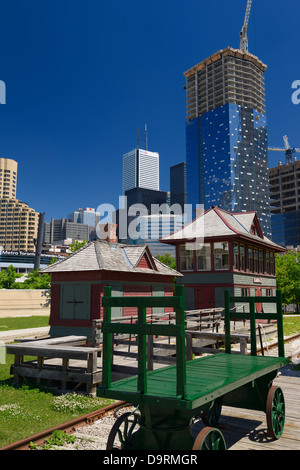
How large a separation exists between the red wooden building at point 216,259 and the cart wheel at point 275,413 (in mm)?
21751

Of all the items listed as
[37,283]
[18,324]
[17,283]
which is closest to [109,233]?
[18,324]

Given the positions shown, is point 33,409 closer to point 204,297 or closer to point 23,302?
point 204,297

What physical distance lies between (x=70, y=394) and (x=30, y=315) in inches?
1263

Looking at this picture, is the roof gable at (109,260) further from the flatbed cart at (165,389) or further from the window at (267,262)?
the flatbed cart at (165,389)

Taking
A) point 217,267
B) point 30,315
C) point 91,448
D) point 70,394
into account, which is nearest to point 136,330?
point 91,448

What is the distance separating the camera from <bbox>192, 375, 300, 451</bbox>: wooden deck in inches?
251

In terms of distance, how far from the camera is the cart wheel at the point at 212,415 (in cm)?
702

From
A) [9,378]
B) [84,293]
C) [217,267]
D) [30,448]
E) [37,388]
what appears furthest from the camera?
[217,267]

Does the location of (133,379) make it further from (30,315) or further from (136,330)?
(30,315)

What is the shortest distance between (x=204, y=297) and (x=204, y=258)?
3.05 m

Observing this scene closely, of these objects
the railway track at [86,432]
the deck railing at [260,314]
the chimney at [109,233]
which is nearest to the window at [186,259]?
the chimney at [109,233]

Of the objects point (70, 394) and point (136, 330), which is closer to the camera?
point (136, 330)

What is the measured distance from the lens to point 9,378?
1261 centimetres

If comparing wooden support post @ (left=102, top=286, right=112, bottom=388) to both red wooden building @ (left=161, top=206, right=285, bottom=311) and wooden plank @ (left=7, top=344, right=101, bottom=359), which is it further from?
red wooden building @ (left=161, top=206, right=285, bottom=311)
